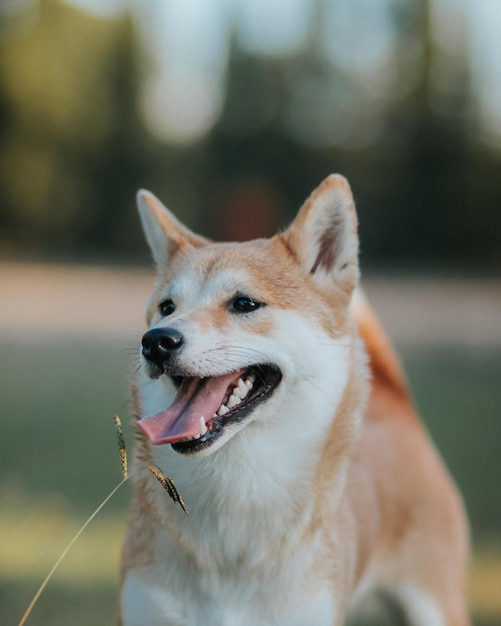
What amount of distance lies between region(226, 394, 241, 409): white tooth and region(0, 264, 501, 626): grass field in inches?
17.3

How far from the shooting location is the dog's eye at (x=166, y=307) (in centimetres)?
251

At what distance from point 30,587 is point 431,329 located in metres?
9.39

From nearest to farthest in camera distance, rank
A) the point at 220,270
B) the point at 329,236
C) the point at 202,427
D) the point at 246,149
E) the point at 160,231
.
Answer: the point at 202,427
the point at 220,270
the point at 329,236
the point at 160,231
the point at 246,149

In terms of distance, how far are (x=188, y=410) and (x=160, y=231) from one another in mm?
742

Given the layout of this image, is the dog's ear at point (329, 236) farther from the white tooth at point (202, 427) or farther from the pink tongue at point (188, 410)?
the white tooth at point (202, 427)

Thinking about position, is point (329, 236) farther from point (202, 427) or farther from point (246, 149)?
point (246, 149)

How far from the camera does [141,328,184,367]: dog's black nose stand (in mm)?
2135

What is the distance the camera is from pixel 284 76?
2058 centimetres

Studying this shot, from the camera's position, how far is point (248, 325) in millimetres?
2369

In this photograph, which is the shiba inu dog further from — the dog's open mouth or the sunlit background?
the sunlit background

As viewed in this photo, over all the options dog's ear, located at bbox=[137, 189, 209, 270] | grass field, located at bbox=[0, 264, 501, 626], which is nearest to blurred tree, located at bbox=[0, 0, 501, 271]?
grass field, located at bbox=[0, 264, 501, 626]

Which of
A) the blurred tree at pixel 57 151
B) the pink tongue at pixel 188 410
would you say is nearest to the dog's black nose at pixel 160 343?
the pink tongue at pixel 188 410

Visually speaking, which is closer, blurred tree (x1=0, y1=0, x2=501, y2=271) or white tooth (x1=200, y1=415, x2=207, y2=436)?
white tooth (x1=200, y1=415, x2=207, y2=436)

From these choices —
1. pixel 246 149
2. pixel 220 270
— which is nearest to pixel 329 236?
pixel 220 270
